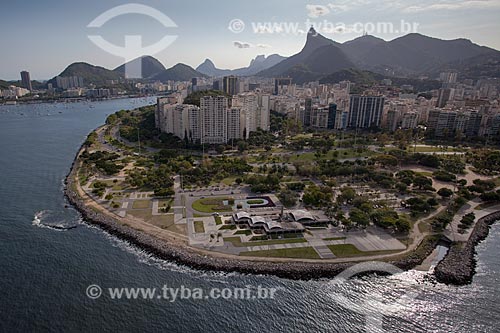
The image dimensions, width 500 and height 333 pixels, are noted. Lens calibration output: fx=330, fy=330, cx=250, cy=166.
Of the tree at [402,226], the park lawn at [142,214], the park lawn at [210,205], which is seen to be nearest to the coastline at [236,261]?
the tree at [402,226]

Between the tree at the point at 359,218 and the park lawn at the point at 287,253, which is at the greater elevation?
the tree at the point at 359,218

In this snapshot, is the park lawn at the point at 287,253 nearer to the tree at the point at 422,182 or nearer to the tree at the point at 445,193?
the tree at the point at 445,193

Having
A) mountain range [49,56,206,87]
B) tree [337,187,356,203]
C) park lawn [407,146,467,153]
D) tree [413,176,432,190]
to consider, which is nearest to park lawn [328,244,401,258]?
tree [337,187,356,203]

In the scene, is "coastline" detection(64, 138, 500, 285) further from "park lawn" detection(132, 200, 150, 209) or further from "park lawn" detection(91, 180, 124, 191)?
"park lawn" detection(91, 180, 124, 191)

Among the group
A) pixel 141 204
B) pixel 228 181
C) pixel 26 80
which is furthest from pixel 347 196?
pixel 26 80

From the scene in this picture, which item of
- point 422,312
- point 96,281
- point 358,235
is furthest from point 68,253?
point 422,312

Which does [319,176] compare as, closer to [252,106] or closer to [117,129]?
[252,106]

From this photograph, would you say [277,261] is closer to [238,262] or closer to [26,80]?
[238,262]
